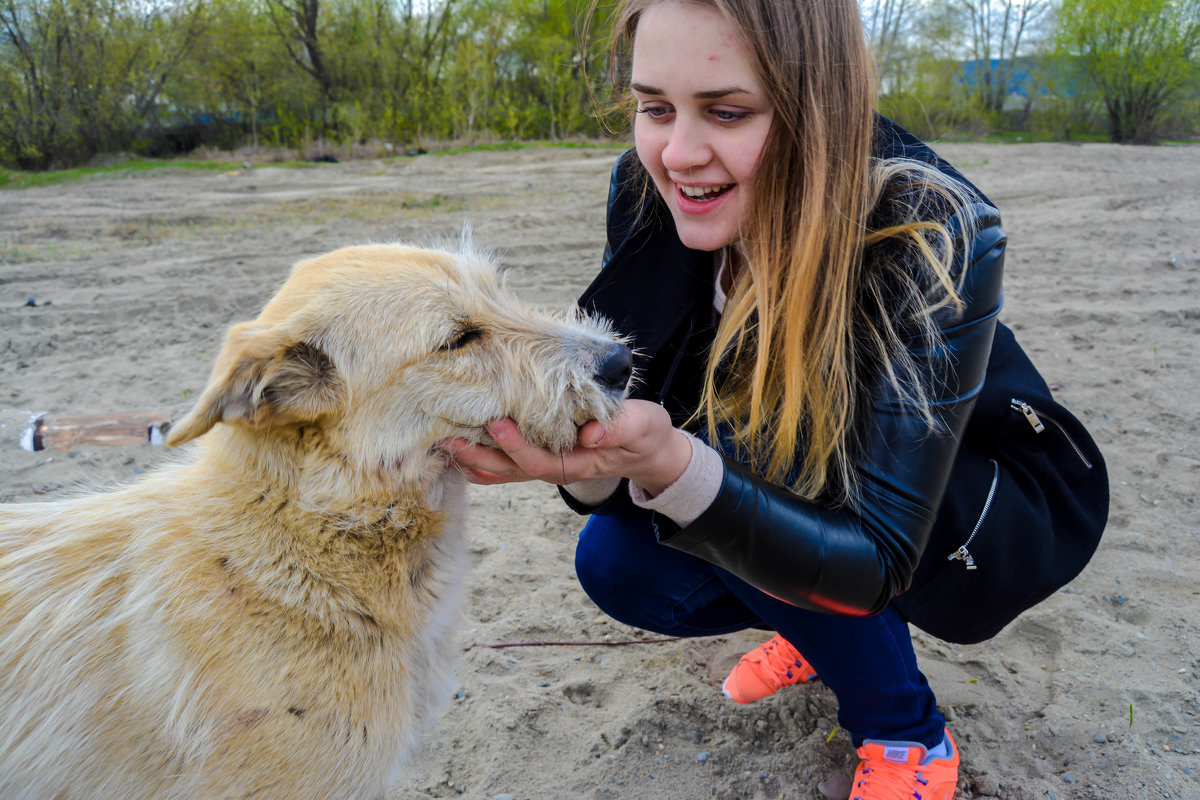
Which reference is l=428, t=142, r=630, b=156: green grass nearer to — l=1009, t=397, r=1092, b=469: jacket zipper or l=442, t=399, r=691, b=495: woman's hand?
l=442, t=399, r=691, b=495: woman's hand

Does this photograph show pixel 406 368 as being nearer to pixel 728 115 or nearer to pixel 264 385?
pixel 264 385

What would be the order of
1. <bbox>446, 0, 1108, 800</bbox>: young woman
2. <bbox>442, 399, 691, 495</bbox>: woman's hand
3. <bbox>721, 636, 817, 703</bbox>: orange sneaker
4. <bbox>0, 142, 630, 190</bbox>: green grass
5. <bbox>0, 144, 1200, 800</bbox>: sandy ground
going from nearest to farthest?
<bbox>442, 399, 691, 495</bbox>: woman's hand, <bbox>446, 0, 1108, 800</bbox>: young woman, <bbox>0, 144, 1200, 800</bbox>: sandy ground, <bbox>721, 636, 817, 703</bbox>: orange sneaker, <bbox>0, 142, 630, 190</bbox>: green grass

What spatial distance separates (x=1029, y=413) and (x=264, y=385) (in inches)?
104

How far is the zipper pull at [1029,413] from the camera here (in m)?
2.67

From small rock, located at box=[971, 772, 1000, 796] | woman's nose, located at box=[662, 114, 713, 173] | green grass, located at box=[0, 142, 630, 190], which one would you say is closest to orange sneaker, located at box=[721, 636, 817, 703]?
small rock, located at box=[971, 772, 1000, 796]

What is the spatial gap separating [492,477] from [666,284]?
1120 mm

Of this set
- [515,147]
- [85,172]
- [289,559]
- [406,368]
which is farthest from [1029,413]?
[515,147]

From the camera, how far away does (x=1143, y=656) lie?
333cm

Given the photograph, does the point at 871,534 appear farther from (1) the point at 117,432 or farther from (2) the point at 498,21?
(2) the point at 498,21

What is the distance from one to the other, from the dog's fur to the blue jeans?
0.80 metres

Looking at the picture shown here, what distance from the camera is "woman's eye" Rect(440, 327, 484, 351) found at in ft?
8.40

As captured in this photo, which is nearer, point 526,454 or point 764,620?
point 526,454

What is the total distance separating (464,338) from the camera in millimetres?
2600

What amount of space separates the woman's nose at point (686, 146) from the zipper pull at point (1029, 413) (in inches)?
57.1
